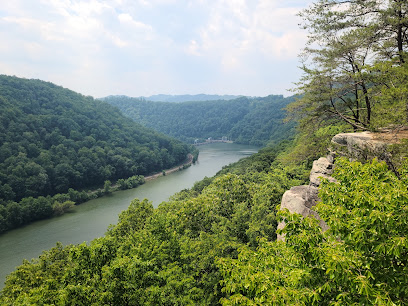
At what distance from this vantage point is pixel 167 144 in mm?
107188

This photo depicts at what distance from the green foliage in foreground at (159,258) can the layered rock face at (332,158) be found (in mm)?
1517

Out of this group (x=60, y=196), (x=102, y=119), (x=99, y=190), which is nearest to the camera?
(x=60, y=196)

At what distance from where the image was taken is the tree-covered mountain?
58875 millimetres

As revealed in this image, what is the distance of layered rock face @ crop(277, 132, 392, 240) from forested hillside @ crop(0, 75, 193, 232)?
48.4 m

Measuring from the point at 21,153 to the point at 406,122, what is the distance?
7090 cm

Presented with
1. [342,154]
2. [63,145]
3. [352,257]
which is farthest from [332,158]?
[63,145]

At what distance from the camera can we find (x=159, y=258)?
456 inches

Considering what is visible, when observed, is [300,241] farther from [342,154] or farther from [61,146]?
[61,146]

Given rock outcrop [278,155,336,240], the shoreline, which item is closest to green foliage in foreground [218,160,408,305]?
rock outcrop [278,155,336,240]

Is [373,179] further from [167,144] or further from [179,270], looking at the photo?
[167,144]

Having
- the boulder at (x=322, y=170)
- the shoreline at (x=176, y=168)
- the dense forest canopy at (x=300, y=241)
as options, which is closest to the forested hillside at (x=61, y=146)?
the shoreline at (x=176, y=168)

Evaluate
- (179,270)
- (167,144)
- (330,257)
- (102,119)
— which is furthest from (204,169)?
(330,257)

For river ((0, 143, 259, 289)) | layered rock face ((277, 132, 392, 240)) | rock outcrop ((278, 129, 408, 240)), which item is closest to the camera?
rock outcrop ((278, 129, 408, 240))

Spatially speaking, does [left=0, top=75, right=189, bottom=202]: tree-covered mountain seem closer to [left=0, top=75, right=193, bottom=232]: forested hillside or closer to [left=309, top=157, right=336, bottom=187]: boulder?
[left=0, top=75, right=193, bottom=232]: forested hillside
